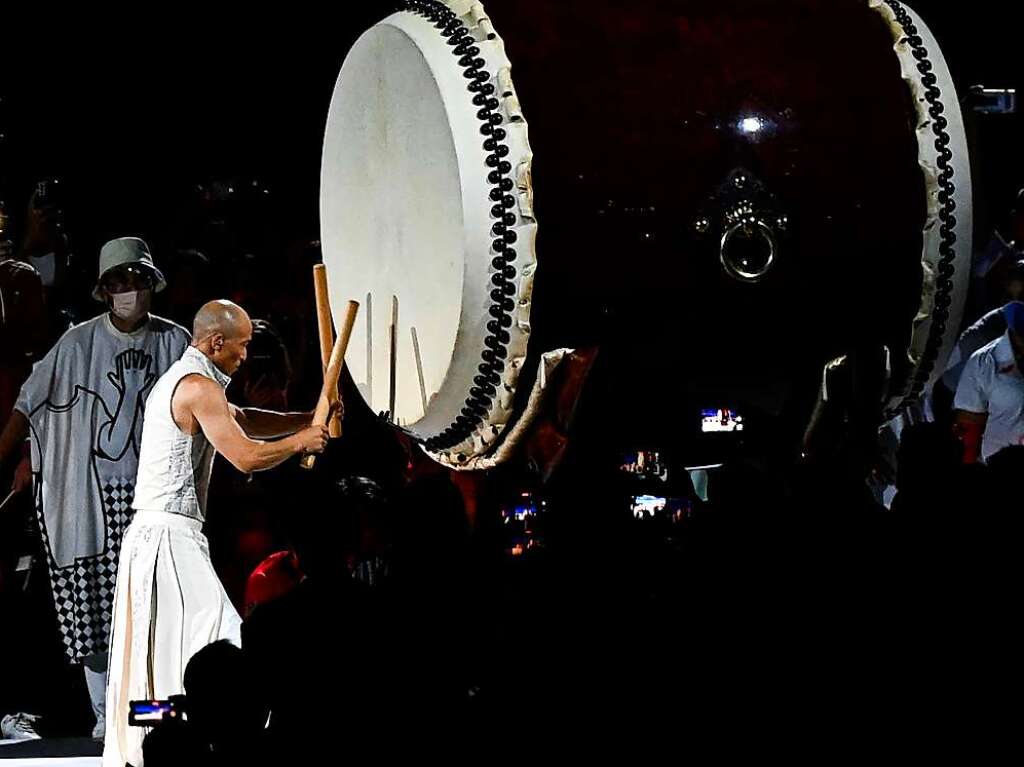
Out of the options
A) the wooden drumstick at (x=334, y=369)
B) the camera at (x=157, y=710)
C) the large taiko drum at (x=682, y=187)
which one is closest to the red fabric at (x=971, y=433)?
the large taiko drum at (x=682, y=187)

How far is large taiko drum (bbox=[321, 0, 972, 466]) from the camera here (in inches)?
95.0

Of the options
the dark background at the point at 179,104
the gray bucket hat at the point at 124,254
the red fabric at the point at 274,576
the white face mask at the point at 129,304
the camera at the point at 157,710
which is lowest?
the camera at the point at 157,710

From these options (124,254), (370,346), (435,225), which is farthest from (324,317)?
(124,254)

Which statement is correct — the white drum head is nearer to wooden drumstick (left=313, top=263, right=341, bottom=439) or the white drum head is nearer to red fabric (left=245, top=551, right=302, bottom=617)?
wooden drumstick (left=313, top=263, right=341, bottom=439)

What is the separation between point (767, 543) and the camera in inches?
78.1

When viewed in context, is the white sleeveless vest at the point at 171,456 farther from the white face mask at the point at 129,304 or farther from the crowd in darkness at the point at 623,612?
the white face mask at the point at 129,304

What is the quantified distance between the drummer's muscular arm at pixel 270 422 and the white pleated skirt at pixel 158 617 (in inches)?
10.4

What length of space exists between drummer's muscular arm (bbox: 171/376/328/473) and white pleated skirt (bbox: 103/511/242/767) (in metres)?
0.18

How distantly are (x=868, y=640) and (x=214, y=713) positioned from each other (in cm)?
67

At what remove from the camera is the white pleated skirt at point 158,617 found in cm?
282

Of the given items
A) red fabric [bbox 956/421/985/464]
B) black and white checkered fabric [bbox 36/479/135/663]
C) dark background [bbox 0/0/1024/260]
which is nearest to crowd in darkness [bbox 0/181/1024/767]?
black and white checkered fabric [bbox 36/479/135/663]

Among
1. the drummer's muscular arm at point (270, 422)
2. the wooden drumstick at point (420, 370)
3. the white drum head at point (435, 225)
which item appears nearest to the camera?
the white drum head at point (435, 225)

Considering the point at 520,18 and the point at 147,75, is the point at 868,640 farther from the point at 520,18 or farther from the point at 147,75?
the point at 147,75

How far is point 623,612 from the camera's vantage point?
79.2 inches
